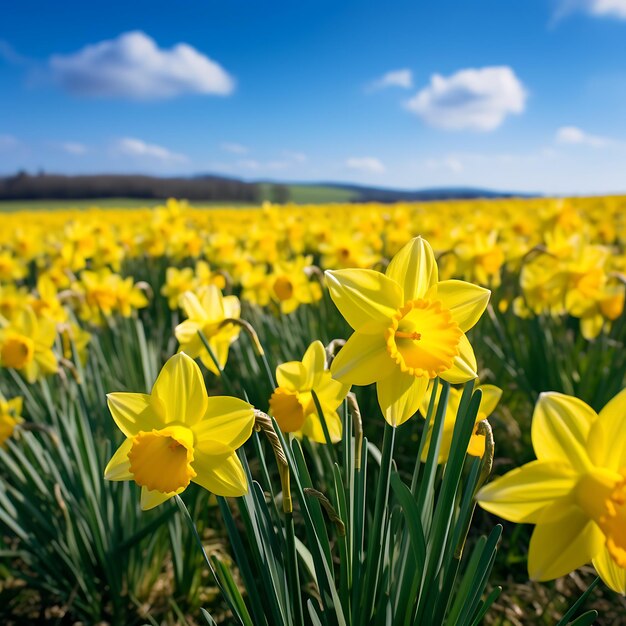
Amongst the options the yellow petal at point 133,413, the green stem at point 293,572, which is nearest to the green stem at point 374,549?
the green stem at point 293,572

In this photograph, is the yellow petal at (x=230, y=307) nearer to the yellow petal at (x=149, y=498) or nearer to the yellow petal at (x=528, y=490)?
the yellow petal at (x=149, y=498)

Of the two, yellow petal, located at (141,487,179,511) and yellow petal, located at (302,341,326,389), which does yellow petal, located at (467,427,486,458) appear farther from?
yellow petal, located at (141,487,179,511)

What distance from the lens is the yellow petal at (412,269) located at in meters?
1.07

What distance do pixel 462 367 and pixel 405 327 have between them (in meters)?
0.14

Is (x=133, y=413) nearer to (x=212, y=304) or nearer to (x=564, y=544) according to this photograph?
(x=212, y=304)

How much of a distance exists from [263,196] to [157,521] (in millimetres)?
40861

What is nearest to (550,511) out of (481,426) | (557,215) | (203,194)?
(481,426)

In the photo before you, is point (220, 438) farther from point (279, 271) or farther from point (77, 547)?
point (279, 271)

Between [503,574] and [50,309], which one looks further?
[50,309]

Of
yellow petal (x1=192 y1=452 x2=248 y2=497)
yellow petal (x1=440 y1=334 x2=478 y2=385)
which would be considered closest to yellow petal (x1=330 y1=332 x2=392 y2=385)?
yellow petal (x1=440 y1=334 x2=478 y2=385)

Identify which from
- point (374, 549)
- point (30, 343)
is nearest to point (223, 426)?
point (374, 549)

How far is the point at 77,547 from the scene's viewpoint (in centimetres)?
194

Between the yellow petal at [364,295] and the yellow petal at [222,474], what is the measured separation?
1.18 ft

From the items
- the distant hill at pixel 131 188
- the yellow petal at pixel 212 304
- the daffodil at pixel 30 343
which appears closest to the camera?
the yellow petal at pixel 212 304
